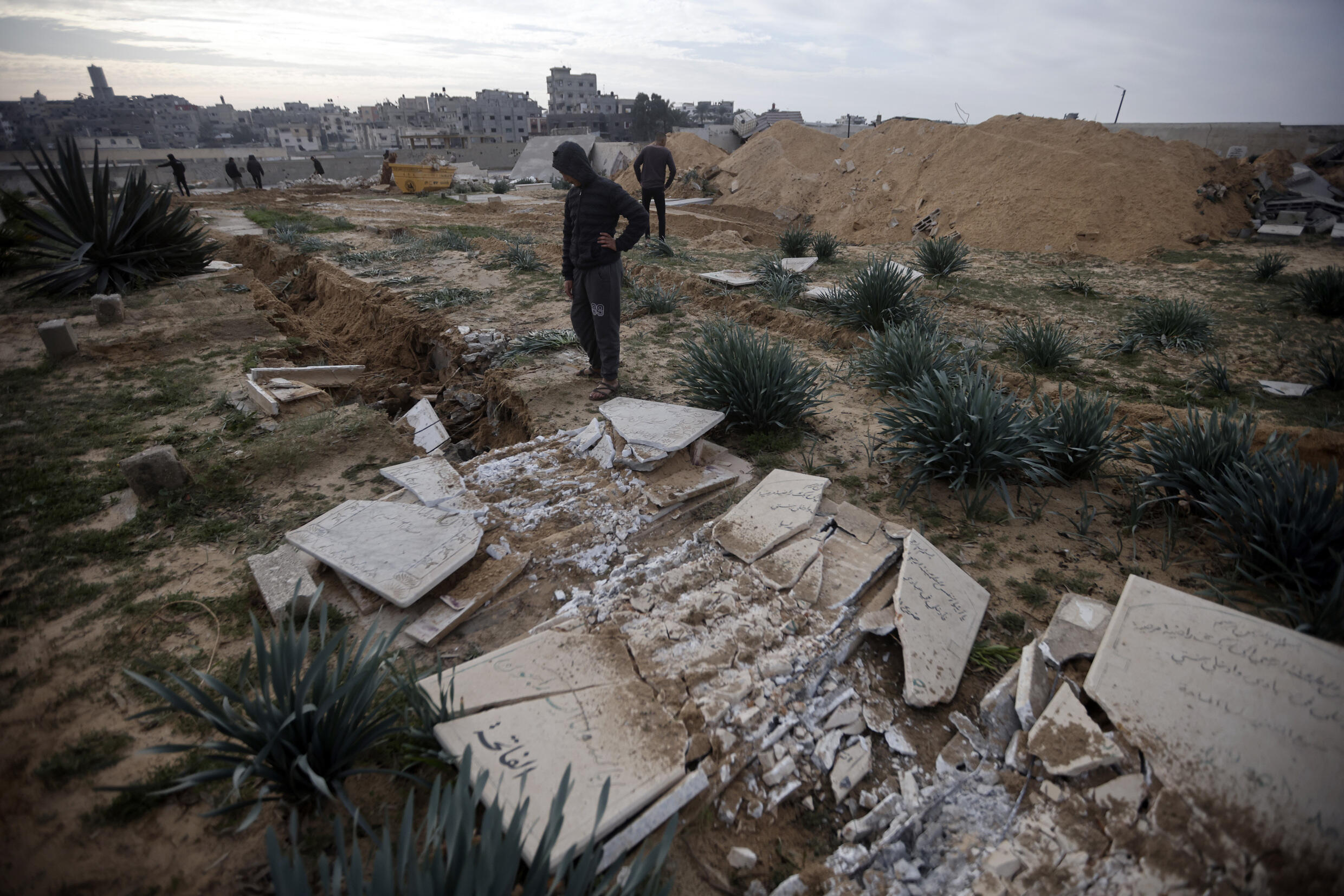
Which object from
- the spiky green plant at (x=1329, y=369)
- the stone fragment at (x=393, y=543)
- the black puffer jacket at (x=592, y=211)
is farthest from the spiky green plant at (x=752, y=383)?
the spiky green plant at (x=1329, y=369)

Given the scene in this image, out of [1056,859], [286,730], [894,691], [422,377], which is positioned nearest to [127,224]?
[422,377]

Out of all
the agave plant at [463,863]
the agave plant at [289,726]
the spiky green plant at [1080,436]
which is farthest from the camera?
the spiky green plant at [1080,436]

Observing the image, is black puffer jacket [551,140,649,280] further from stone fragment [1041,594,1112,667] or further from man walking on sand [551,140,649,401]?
stone fragment [1041,594,1112,667]

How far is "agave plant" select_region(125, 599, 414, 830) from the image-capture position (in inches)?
64.4

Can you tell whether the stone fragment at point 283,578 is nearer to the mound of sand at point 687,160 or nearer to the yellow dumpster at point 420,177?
the mound of sand at point 687,160

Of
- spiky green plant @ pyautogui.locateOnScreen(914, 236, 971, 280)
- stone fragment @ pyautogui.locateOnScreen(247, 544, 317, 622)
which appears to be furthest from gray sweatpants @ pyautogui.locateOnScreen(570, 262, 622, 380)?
spiky green plant @ pyautogui.locateOnScreen(914, 236, 971, 280)

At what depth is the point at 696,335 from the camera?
6051 mm

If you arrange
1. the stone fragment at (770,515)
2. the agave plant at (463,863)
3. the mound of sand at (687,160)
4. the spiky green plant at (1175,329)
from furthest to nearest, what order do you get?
the mound of sand at (687,160)
the spiky green plant at (1175,329)
the stone fragment at (770,515)
the agave plant at (463,863)

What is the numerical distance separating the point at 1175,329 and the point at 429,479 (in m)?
7.36

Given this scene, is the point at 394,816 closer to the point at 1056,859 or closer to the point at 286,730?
the point at 286,730

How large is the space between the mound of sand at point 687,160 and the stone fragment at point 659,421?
55.5ft

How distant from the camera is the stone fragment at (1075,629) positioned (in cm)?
222

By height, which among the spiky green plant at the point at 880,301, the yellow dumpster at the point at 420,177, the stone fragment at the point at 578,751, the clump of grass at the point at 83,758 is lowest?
the clump of grass at the point at 83,758

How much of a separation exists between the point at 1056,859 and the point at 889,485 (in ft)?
7.01
